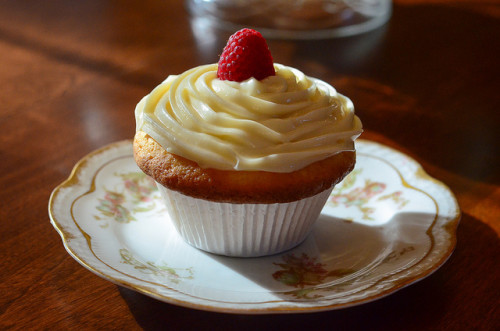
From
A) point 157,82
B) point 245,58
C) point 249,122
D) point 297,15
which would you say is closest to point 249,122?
point 249,122

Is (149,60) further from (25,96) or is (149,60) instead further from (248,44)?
(248,44)

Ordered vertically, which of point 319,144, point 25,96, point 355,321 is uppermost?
point 319,144

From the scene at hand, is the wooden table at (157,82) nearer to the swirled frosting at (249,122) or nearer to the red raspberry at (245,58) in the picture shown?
the swirled frosting at (249,122)

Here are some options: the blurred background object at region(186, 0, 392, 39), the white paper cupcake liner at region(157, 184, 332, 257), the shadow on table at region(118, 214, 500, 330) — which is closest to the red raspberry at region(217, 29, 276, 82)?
the white paper cupcake liner at region(157, 184, 332, 257)

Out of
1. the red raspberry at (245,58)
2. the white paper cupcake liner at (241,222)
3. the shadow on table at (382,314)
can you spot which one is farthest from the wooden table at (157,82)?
the red raspberry at (245,58)

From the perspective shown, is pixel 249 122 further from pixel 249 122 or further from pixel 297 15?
pixel 297 15

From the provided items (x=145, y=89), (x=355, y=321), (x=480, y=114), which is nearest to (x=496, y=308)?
(x=355, y=321)

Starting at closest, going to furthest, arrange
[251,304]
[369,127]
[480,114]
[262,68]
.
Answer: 1. [251,304]
2. [262,68]
3. [369,127]
4. [480,114]
